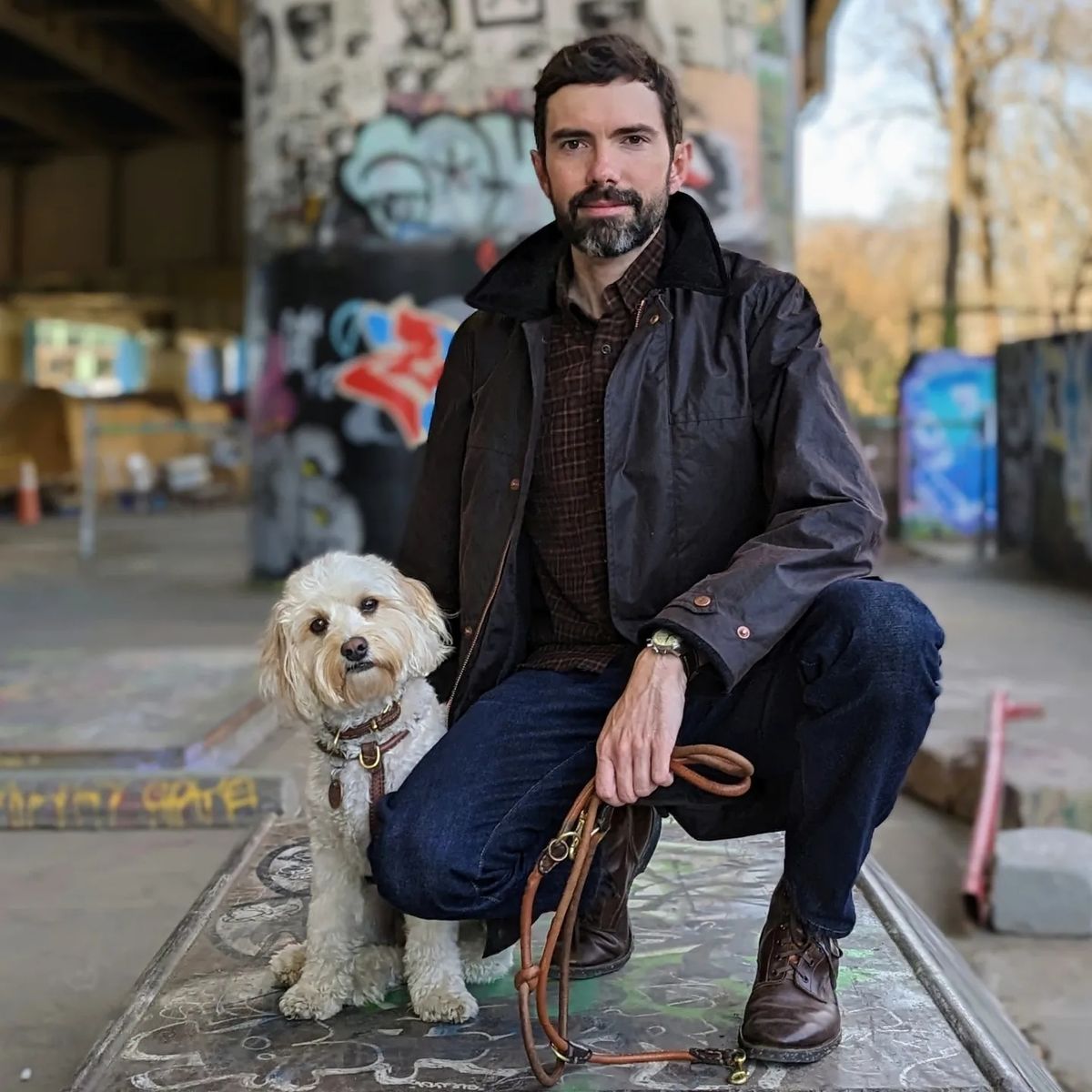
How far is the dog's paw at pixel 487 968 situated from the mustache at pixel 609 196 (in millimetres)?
1607

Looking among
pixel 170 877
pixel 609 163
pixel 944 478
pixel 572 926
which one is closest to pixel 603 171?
pixel 609 163

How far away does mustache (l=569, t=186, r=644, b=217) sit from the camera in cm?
269

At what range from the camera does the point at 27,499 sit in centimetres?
1989

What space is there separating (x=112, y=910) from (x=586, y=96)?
2.79m

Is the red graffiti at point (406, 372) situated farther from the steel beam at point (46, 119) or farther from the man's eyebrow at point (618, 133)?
the steel beam at point (46, 119)

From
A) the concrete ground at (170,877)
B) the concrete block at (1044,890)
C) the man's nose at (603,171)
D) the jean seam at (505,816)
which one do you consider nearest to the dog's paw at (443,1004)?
the jean seam at (505,816)

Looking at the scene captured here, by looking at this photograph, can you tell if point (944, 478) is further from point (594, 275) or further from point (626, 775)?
point (626, 775)

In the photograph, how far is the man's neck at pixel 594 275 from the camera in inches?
110

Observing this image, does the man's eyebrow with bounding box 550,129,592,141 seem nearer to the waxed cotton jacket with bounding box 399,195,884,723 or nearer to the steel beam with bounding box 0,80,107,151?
the waxed cotton jacket with bounding box 399,195,884,723

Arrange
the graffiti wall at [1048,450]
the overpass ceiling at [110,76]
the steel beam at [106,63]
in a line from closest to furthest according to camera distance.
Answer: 1. the graffiti wall at [1048,450]
2. the steel beam at [106,63]
3. the overpass ceiling at [110,76]

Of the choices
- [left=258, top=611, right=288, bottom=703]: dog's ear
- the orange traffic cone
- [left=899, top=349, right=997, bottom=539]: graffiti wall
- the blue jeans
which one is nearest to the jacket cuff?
the blue jeans

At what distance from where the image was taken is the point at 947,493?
51.8ft

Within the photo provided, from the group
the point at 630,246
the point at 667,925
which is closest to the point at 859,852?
the point at 667,925

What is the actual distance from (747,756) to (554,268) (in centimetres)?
117
